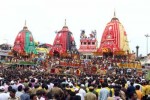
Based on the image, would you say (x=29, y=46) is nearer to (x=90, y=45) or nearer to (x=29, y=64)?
(x=90, y=45)

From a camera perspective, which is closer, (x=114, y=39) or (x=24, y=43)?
(x=114, y=39)

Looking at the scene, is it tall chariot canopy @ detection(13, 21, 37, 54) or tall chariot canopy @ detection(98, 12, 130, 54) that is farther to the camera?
tall chariot canopy @ detection(13, 21, 37, 54)

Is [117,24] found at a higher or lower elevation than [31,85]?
higher

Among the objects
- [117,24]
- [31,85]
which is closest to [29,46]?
[117,24]

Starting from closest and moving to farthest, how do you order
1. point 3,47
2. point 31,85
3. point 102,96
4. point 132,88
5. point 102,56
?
point 102,96 < point 132,88 < point 31,85 < point 102,56 < point 3,47

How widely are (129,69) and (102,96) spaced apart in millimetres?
31857

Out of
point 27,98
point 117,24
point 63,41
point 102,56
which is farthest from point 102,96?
point 63,41

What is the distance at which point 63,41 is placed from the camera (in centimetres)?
6825

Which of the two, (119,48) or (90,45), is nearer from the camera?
(119,48)

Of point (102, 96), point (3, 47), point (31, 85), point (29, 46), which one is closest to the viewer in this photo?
point (102, 96)

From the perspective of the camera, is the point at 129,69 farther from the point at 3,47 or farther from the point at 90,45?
the point at 3,47

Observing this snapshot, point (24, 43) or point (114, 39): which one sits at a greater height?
point (24, 43)

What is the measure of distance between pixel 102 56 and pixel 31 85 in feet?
140

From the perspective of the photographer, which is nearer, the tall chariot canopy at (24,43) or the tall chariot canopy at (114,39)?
the tall chariot canopy at (114,39)
